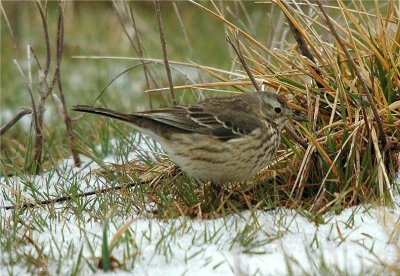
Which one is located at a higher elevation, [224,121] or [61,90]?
[61,90]

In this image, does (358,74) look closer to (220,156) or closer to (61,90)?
(220,156)

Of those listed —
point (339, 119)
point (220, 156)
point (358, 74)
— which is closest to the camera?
point (358, 74)

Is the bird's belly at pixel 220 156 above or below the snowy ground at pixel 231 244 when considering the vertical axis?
above

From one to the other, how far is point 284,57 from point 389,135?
2.87 feet

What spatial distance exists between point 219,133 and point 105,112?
0.68m

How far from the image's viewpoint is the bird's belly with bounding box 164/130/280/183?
463cm

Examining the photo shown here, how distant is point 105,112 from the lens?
4.53 meters

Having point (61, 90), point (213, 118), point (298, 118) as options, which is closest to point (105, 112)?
point (213, 118)

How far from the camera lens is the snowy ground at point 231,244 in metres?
3.77

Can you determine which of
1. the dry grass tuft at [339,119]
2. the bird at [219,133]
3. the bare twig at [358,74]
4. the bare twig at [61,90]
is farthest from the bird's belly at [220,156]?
the bare twig at [61,90]

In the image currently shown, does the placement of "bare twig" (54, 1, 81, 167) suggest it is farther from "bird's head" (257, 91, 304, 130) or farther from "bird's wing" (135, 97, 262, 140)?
"bird's head" (257, 91, 304, 130)

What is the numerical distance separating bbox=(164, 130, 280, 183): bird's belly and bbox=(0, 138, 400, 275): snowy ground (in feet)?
1.03

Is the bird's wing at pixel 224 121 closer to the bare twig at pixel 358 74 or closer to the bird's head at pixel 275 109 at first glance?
the bird's head at pixel 275 109

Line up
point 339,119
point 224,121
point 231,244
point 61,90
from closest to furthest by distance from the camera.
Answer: point 231,244, point 224,121, point 339,119, point 61,90
